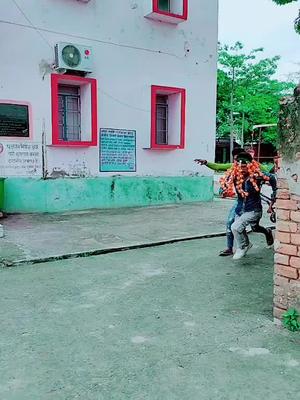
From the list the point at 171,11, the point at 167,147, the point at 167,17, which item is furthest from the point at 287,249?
the point at 171,11

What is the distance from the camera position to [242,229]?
207 inches

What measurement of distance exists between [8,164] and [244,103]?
20639mm

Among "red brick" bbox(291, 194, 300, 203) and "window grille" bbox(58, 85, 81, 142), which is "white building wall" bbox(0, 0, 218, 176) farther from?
"red brick" bbox(291, 194, 300, 203)

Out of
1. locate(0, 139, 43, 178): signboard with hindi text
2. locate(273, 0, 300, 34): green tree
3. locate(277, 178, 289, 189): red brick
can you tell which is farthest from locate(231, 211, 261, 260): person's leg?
locate(0, 139, 43, 178): signboard with hindi text

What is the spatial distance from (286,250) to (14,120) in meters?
7.43

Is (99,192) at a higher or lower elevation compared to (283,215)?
lower

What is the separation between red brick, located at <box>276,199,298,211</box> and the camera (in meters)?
3.16

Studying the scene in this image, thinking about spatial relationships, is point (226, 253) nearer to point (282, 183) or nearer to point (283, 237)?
point (283, 237)

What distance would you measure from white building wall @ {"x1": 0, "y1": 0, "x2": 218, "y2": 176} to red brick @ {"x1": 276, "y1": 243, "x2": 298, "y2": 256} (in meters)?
7.32

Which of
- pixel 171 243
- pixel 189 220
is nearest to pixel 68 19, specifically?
pixel 189 220

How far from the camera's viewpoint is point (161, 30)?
11.2 metres

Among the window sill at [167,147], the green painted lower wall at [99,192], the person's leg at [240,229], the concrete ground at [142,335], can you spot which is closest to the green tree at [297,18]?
the person's leg at [240,229]

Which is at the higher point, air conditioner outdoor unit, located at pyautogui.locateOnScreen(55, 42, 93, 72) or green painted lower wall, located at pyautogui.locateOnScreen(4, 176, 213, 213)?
air conditioner outdoor unit, located at pyautogui.locateOnScreen(55, 42, 93, 72)

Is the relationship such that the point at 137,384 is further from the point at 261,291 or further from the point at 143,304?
the point at 261,291
